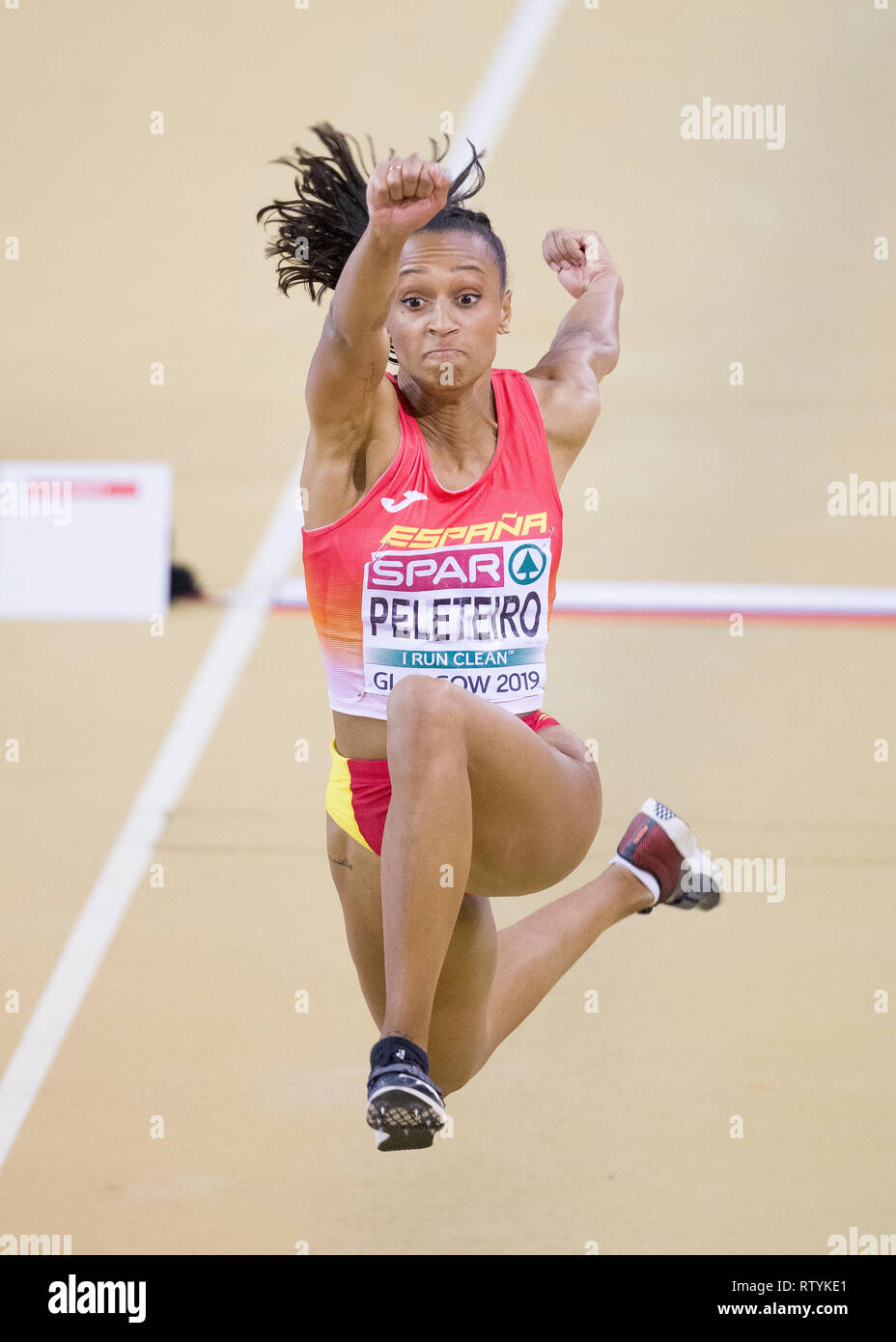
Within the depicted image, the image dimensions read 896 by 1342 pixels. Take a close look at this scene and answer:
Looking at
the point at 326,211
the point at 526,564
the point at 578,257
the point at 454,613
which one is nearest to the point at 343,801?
the point at 454,613

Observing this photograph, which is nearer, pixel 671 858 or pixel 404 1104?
pixel 404 1104

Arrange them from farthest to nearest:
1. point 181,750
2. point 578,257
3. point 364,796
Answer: point 181,750
point 578,257
point 364,796

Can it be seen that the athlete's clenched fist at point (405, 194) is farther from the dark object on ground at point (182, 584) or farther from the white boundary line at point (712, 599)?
the dark object on ground at point (182, 584)

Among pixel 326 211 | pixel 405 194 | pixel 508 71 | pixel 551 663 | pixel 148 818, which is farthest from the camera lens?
pixel 508 71

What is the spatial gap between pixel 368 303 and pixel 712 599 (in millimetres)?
3284

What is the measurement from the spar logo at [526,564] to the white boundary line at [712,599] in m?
2.60

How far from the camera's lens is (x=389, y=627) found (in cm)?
268

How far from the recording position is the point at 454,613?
2658 millimetres

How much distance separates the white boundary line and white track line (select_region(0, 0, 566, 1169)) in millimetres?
205

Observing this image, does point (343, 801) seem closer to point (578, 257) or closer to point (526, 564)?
point (526, 564)

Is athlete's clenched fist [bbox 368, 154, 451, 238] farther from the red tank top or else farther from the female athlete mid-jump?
the red tank top

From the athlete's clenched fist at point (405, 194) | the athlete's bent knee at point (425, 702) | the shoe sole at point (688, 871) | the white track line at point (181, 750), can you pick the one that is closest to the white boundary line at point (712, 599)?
the white track line at point (181, 750)

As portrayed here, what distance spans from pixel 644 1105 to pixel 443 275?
188cm

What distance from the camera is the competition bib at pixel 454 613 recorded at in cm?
264
